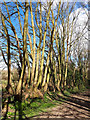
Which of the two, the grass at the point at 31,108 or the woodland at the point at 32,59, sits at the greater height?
the woodland at the point at 32,59

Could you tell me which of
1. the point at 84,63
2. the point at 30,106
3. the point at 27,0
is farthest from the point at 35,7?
the point at 84,63

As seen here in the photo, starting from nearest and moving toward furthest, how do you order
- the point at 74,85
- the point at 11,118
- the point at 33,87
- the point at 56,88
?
the point at 11,118 → the point at 33,87 → the point at 56,88 → the point at 74,85

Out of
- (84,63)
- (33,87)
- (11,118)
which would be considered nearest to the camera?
(11,118)

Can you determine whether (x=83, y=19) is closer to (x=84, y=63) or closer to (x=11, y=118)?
(x=84, y=63)

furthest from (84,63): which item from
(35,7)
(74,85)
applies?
(35,7)

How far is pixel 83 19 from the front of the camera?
8.69m

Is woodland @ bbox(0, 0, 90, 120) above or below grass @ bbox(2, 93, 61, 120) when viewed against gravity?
above

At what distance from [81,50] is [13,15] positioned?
7.55 meters

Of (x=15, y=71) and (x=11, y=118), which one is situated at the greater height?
(x=15, y=71)

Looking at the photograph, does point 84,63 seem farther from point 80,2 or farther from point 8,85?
point 8,85

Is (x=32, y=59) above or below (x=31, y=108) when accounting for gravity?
above

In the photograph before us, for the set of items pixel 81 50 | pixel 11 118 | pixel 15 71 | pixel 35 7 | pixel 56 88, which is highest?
pixel 35 7

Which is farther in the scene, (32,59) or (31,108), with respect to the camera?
(32,59)

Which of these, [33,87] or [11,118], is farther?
[33,87]
